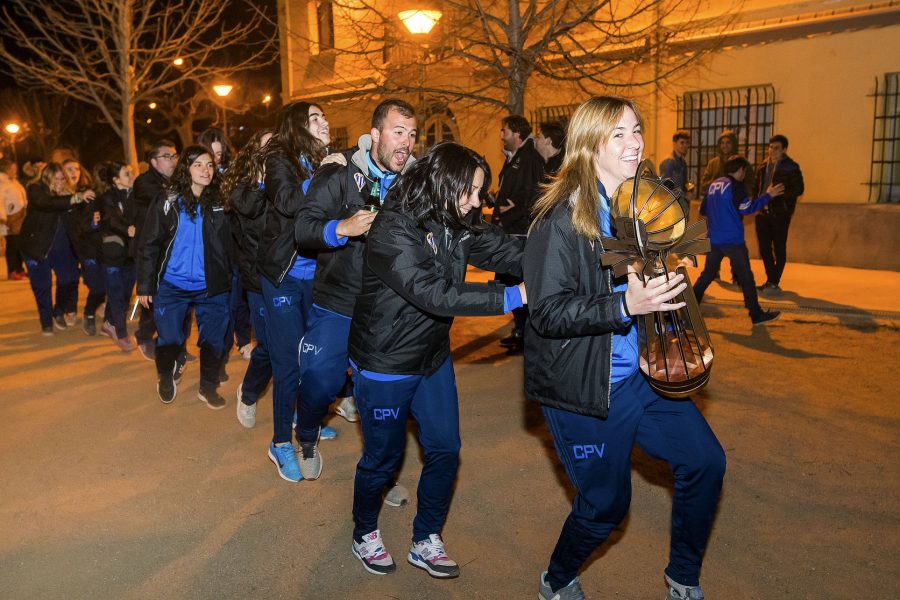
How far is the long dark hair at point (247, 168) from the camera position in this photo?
211 inches

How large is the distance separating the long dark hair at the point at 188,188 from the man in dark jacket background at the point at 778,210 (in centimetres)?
724

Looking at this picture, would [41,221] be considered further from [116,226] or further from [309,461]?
[309,461]

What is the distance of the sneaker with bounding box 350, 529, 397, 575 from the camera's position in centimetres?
384

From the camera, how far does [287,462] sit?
4.99 meters

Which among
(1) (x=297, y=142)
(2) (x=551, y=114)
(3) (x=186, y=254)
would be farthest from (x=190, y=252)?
(2) (x=551, y=114)

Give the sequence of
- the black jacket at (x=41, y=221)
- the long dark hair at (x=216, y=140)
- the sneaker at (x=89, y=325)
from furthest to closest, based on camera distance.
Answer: the black jacket at (x=41, y=221) → the sneaker at (x=89, y=325) → the long dark hair at (x=216, y=140)

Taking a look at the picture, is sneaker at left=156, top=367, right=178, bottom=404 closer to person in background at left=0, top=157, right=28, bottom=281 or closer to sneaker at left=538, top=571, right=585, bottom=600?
sneaker at left=538, top=571, right=585, bottom=600

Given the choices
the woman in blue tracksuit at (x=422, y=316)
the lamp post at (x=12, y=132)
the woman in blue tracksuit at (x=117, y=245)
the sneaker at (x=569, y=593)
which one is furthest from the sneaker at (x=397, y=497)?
the lamp post at (x=12, y=132)

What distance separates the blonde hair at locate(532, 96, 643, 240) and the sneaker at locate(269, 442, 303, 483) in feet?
8.32

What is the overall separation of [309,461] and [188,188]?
2407 mm

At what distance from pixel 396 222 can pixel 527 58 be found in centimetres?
586

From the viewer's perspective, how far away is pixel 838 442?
5285mm

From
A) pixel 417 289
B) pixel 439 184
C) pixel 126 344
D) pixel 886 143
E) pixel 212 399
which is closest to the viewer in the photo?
pixel 417 289

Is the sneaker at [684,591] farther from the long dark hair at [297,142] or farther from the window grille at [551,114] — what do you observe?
the window grille at [551,114]
